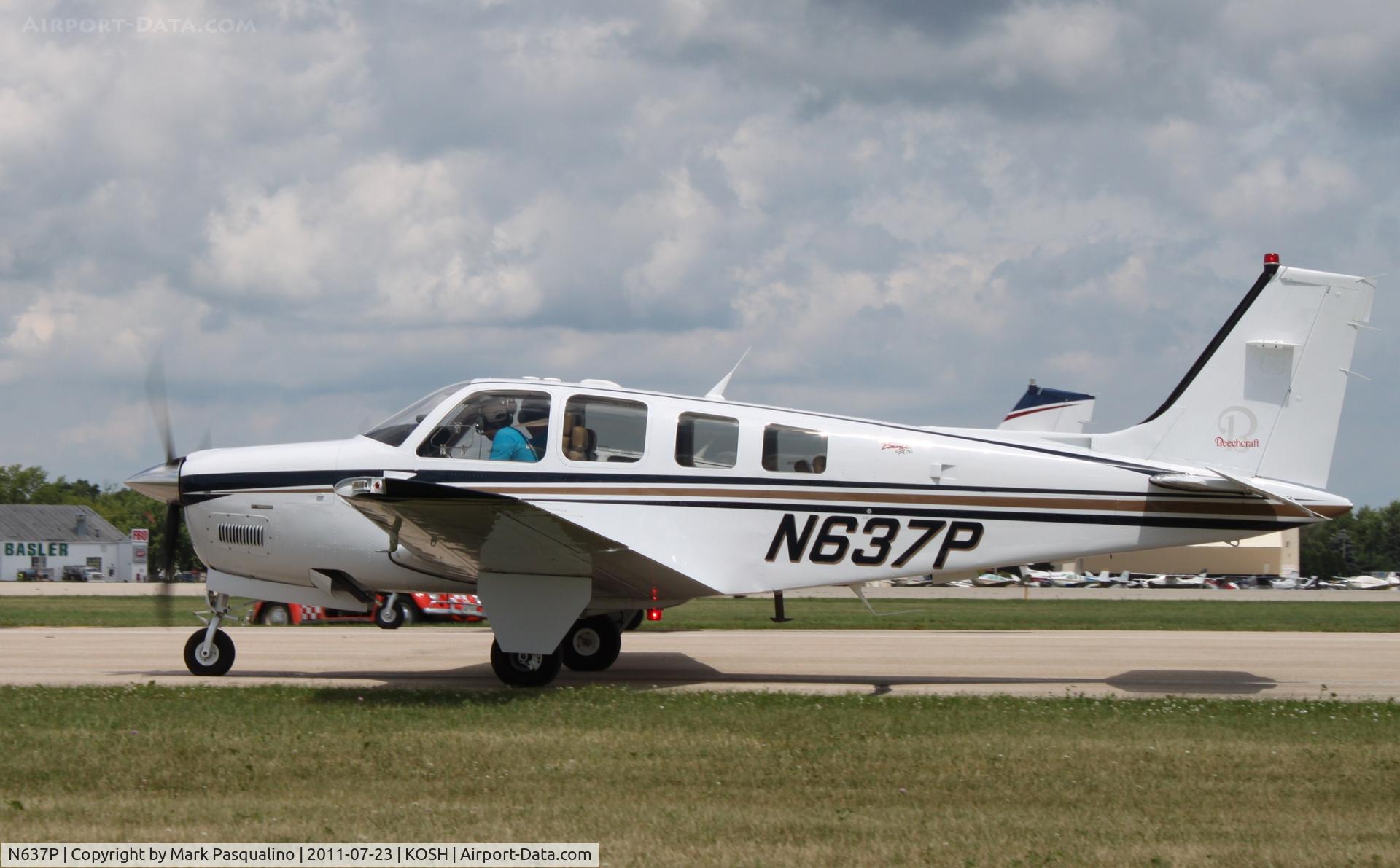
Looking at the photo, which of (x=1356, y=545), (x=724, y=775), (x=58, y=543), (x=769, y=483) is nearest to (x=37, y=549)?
(x=58, y=543)

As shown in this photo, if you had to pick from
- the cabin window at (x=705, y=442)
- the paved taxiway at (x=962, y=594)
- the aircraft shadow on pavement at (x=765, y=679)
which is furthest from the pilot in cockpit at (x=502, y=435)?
the paved taxiway at (x=962, y=594)

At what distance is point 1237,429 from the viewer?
429 inches

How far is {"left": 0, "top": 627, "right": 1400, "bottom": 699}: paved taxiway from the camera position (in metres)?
11.5

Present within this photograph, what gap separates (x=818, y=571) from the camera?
420 inches

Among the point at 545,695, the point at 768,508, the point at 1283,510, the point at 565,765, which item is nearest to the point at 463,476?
the point at 545,695

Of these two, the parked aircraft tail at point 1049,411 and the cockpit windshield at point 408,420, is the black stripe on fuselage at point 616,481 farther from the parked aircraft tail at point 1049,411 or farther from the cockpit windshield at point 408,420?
the parked aircraft tail at point 1049,411

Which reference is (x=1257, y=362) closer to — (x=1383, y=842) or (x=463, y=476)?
(x=1383, y=842)

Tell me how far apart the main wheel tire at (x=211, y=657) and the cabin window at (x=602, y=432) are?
402 centimetres

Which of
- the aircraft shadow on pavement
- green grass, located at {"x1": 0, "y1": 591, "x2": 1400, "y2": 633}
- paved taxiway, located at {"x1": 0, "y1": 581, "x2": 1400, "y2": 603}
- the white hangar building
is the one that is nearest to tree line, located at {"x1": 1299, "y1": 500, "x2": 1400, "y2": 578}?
paved taxiway, located at {"x1": 0, "y1": 581, "x2": 1400, "y2": 603}

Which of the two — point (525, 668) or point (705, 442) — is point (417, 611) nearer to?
point (525, 668)

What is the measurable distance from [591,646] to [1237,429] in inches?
262

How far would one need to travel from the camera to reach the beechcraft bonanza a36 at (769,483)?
10500mm

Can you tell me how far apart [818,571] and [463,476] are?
3.30 m

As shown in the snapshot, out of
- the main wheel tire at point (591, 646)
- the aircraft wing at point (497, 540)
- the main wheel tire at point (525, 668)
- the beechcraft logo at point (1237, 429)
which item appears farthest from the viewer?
the main wheel tire at point (591, 646)
